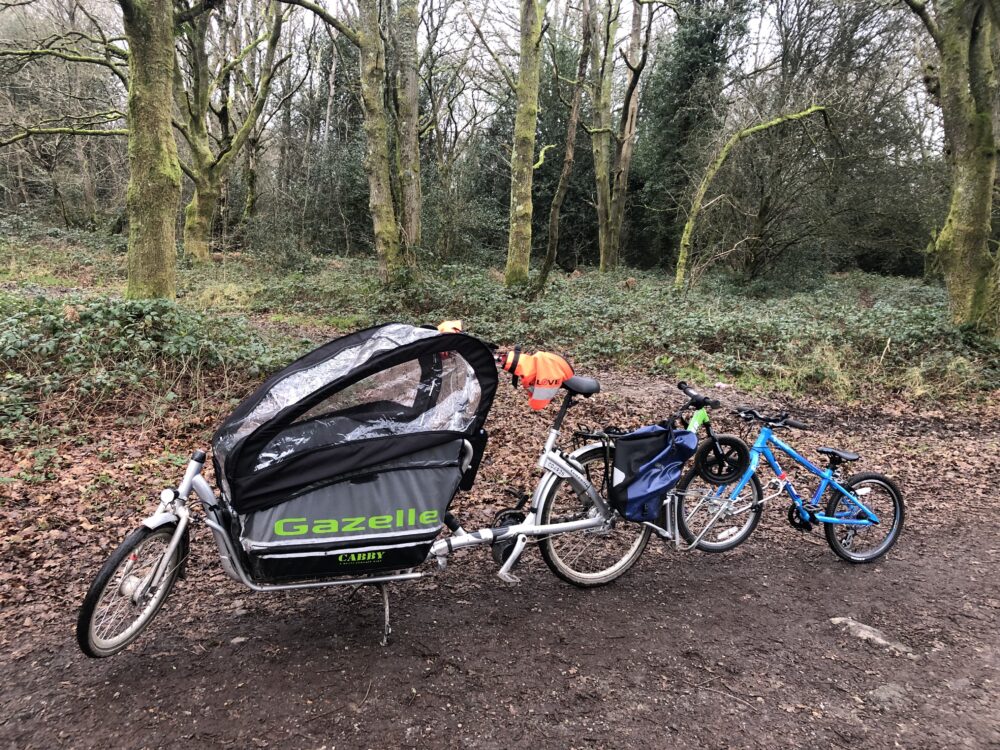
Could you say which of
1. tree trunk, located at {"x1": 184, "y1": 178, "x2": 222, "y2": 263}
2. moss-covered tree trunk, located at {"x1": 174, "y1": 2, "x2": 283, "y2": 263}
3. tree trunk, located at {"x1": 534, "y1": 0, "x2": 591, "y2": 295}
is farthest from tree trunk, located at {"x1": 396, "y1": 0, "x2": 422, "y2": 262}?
tree trunk, located at {"x1": 184, "y1": 178, "x2": 222, "y2": 263}

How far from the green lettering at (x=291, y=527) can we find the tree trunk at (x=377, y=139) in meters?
9.94

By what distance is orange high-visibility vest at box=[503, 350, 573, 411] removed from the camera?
3.00 m

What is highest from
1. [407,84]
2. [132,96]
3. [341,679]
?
[407,84]

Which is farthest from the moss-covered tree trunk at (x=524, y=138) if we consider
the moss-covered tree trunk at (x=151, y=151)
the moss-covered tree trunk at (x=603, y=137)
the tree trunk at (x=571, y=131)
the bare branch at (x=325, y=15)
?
the moss-covered tree trunk at (x=151, y=151)

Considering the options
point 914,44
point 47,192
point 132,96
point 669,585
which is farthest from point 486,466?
point 47,192

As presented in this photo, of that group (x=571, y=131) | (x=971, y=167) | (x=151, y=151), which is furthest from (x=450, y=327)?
(x=971, y=167)

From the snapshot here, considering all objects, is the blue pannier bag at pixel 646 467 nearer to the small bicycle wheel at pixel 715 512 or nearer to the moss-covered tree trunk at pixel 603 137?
the small bicycle wheel at pixel 715 512

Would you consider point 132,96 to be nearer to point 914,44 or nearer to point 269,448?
point 269,448

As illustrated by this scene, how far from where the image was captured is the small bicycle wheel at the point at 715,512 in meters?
3.78

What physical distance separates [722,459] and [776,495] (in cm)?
46

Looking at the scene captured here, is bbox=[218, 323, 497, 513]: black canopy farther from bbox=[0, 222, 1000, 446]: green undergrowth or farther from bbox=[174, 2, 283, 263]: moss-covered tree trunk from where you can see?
bbox=[174, 2, 283, 263]: moss-covered tree trunk

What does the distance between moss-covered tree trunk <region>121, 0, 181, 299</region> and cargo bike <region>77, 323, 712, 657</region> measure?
5737 millimetres

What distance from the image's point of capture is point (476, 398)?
122 inches

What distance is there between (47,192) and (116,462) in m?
21.8
